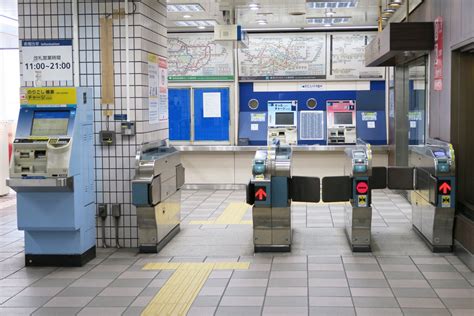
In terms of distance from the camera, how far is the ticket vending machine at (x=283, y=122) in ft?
39.6

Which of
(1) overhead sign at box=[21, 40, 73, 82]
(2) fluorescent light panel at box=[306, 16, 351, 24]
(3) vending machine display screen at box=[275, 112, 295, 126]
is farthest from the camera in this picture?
(3) vending machine display screen at box=[275, 112, 295, 126]

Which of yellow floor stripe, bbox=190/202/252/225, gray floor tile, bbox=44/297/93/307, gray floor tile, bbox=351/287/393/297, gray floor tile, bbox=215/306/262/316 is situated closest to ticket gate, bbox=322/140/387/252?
gray floor tile, bbox=351/287/393/297

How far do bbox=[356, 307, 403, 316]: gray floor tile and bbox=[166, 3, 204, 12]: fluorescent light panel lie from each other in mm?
5801

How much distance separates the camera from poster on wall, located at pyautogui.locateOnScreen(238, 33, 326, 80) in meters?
12.2

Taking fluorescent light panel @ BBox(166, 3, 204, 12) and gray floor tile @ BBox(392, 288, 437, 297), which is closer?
gray floor tile @ BBox(392, 288, 437, 297)

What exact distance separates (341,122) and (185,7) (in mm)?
4120

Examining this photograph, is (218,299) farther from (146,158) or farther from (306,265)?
(146,158)

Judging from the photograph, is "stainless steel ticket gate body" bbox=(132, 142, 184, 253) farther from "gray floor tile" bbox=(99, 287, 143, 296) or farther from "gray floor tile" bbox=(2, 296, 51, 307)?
"gray floor tile" bbox=(2, 296, 51, 307)

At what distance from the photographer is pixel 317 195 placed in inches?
286

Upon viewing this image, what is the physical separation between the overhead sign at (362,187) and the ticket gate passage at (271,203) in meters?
0.74

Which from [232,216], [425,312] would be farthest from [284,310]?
[232,216]

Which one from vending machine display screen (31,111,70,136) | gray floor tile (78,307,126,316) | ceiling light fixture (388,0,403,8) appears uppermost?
ceiling light fixture (388,0,403,8)

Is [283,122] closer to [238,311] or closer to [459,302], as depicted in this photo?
[459,302]

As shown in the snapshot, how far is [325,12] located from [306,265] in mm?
5244
